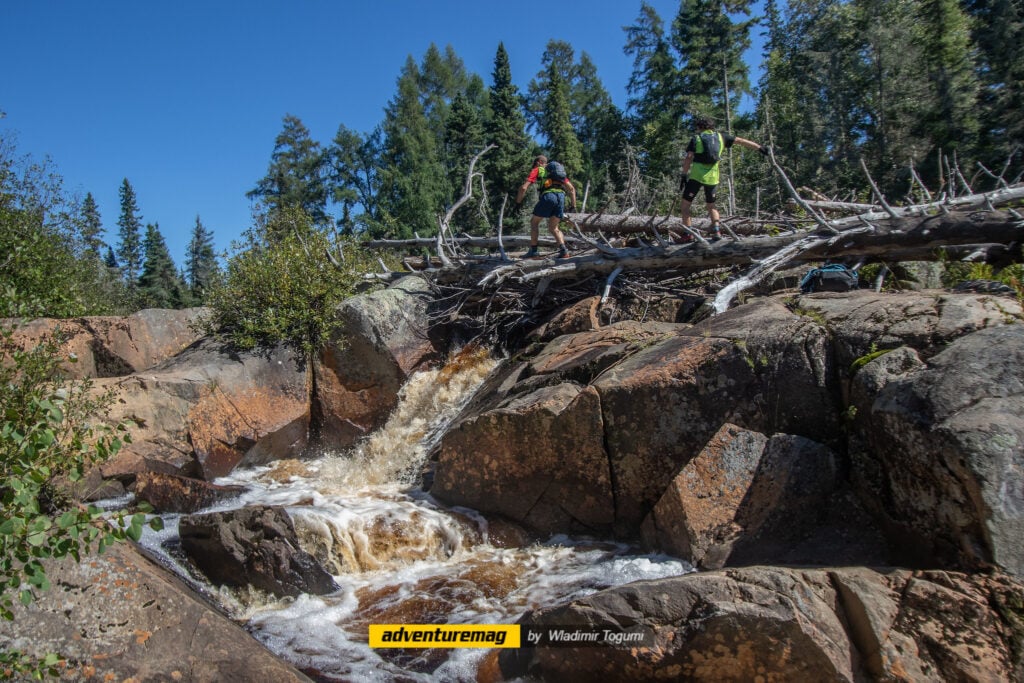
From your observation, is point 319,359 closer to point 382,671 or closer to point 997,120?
point 382,671

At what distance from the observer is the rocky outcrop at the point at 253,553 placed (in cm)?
545

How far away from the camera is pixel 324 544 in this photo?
6176 mm

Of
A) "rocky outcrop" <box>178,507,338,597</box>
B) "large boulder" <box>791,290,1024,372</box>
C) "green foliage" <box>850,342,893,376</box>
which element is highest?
"large boulder" <box>791,290,1024,372</box>

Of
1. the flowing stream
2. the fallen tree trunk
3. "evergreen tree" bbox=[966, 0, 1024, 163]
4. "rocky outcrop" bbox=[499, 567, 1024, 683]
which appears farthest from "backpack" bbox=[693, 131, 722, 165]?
"evergreen tree" bbox=[966, 0, 1024, 163]

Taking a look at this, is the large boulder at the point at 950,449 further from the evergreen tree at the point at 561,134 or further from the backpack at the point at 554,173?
the evergreen tree at the point at 561,134

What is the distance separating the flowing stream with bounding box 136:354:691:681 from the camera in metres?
4.70

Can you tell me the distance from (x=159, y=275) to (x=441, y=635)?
161 feet

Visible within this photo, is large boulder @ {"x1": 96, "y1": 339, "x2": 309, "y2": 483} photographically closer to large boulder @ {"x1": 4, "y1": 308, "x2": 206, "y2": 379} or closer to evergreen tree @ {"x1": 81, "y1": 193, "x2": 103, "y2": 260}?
large boulder @ {"x1": 4, "y1": 308, "x2": 206, "y2": 379}

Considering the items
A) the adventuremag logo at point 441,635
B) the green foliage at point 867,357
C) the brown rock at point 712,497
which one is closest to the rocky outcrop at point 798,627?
the adventuremag logo at point 441,635

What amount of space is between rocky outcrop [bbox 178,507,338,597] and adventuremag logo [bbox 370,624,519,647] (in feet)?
2.78

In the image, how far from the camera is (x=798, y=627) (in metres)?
3.68

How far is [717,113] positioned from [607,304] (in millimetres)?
32469

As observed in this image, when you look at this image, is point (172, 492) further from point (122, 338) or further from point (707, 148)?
point (707, 148)

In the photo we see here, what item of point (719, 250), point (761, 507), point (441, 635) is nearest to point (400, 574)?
point (441, 635)
